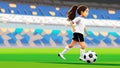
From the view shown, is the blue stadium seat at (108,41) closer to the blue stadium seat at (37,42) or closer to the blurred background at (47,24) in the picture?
the blurred background at (47,24)

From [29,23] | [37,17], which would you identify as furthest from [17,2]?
[29,23]

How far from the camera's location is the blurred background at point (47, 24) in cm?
1986

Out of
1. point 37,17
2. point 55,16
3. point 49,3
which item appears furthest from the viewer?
point 49,3

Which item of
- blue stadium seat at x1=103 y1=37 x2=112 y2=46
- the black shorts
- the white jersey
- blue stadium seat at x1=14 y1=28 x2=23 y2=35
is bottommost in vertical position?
blue stadium seat at x1=103 y1=37 x2=112 y2=46

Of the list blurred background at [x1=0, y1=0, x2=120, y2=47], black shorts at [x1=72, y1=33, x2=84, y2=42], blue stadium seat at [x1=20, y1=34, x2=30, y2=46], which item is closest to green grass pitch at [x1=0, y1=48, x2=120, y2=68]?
black shorts at [x1=72, y1=33, x2=84, y2=42]

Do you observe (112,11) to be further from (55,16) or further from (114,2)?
(55,16)

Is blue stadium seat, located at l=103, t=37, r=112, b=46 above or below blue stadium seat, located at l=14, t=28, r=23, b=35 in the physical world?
below

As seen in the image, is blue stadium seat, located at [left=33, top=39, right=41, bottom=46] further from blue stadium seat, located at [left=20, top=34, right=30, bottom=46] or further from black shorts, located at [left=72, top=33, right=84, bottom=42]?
black shorts, located at [left=72, top=33, right=84, bottom=42]

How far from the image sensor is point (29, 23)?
2141cm

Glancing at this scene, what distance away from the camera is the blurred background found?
19859mm

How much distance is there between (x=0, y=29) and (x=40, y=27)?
2.98 m

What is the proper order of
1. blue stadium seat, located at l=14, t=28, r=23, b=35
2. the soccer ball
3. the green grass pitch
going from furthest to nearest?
1. blue stadium seat, located at l=14, t=28, r=23, b=35
2. the soccer ball
3. the green grass pitch

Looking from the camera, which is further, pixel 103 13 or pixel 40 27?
pixel 103 13

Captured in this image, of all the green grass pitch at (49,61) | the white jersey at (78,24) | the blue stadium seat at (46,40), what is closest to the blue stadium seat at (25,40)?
the blue stadium seat at (46,40)
